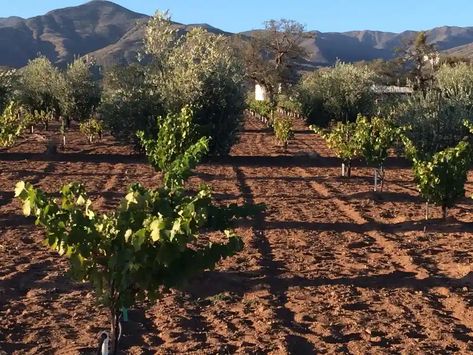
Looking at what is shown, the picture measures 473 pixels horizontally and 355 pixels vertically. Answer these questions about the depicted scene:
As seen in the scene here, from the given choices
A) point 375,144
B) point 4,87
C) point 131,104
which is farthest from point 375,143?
point 4,87

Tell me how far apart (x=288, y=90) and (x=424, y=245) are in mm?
43946

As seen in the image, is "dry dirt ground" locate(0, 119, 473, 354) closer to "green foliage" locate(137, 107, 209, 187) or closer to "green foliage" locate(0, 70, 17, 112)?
"green foliage" locate(137, 107, 209, 187)

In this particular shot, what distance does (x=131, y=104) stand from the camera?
2122 centimetres

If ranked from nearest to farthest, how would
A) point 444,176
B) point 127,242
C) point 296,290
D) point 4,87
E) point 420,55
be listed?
1. point 127,242
2. point 296,290
3. point 444,176
4. point 4,87
5. point 420,55

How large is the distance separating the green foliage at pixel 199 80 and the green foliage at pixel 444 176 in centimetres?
966

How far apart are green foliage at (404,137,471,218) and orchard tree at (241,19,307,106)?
43112 mm

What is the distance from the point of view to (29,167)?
19.2 m

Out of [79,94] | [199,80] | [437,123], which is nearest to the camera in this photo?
[199,80]

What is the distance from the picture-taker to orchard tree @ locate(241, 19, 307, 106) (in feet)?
185

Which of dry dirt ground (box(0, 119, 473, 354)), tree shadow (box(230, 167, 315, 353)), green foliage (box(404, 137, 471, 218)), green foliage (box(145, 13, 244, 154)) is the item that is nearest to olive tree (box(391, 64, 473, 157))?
green foliage (box(145, 13, 244, 154))

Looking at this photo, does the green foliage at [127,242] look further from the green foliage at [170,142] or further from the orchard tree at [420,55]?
the orchard tree at [420,55]

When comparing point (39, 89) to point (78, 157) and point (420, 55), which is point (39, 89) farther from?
point (420, 55)

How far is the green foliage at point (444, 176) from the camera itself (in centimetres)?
1152

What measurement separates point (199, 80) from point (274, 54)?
136 feet
